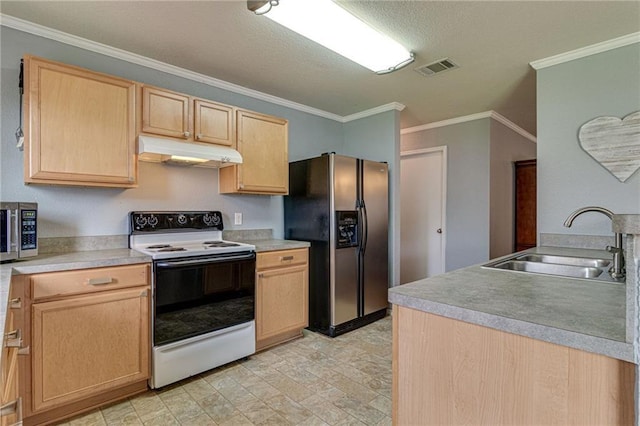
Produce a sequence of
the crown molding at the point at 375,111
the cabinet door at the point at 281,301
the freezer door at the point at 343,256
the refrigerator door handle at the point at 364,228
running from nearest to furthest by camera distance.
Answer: the cabinet door at the point at 281,301 → the freezer door at the point at 343,256 → the refrigerator door handle at the point at 364,228 → the crown molding at the point at 375,111

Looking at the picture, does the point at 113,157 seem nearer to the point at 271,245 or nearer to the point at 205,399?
the point at 271,245

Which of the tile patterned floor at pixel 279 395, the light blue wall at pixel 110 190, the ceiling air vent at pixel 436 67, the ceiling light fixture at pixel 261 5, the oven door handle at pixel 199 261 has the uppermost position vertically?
the ceiling air vent at pixel 436 67

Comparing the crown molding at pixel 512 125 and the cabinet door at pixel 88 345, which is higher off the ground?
the crown molding at pixel 512 125

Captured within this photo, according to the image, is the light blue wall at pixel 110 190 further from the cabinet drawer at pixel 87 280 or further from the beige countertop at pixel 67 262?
the cabinet drawer at pixel 87 280

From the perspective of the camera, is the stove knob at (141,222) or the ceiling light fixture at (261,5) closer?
the ceiling light fixture at (261,5)

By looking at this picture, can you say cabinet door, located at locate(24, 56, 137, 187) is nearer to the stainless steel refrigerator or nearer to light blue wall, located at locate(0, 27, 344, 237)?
light blue wall, located at locate(0, 27, 344, 237)

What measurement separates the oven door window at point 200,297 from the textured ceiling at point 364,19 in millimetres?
1569

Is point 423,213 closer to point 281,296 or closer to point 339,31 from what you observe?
point 281,296

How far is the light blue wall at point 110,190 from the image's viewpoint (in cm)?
209

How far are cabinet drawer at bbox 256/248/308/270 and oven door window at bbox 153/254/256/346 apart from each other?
0.43 ft

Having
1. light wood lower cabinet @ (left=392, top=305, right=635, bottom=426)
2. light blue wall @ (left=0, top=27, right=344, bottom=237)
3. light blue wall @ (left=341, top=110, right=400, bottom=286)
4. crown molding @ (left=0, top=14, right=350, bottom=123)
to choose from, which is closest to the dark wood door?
light blue wall @ (left=341, top=110, right=400, bottom=286)

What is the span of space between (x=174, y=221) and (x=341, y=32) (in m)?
1.91

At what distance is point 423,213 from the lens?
4672 millimetres

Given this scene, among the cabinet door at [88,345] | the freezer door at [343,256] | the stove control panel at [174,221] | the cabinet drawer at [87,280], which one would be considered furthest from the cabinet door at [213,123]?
the cabinet door at [88,345]
